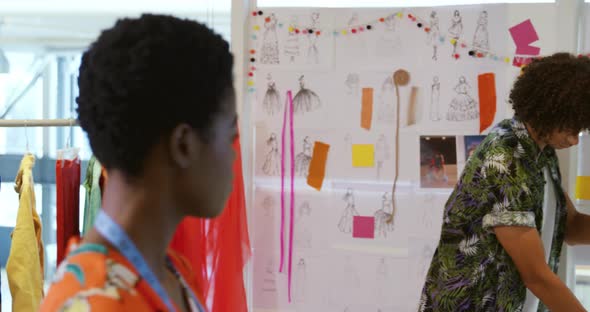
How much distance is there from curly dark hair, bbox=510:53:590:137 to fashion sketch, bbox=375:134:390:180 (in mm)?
720

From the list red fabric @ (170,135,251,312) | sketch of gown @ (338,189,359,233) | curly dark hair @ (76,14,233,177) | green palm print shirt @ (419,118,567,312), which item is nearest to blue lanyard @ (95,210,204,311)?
curly dark hair @ (76,14,233,177)

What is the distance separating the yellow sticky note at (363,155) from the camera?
2338 mm

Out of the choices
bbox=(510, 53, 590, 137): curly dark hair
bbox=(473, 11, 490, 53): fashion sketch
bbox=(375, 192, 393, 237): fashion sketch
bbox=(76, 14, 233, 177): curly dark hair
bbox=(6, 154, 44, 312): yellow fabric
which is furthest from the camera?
bbox=(375, 192, 393, 237): fashion sketch

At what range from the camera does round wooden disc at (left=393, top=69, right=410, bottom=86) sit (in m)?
2.29

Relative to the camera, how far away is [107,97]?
70 cm

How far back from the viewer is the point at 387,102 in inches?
91.3

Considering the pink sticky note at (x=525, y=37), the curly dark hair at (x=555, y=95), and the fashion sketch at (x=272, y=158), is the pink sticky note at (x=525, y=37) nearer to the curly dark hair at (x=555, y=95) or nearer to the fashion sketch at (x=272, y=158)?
the curly dark hair at (x=555, y=95)

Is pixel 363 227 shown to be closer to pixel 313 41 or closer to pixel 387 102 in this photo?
pixel 387 102

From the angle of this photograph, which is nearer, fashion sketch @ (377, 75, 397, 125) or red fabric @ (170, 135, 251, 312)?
red fabric @ (170, 135, 251, 312)

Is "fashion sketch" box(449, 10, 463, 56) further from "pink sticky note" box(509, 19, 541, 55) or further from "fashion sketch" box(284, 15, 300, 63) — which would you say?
"fashion sketch" box(284, 15, 300, 63)

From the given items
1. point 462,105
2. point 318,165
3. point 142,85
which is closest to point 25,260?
point 318,165

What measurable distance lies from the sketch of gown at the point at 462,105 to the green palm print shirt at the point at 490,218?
0.57m

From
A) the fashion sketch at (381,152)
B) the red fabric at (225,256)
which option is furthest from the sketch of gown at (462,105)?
the red fabric at (225,256)

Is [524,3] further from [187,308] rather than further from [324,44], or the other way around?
[187,308]
